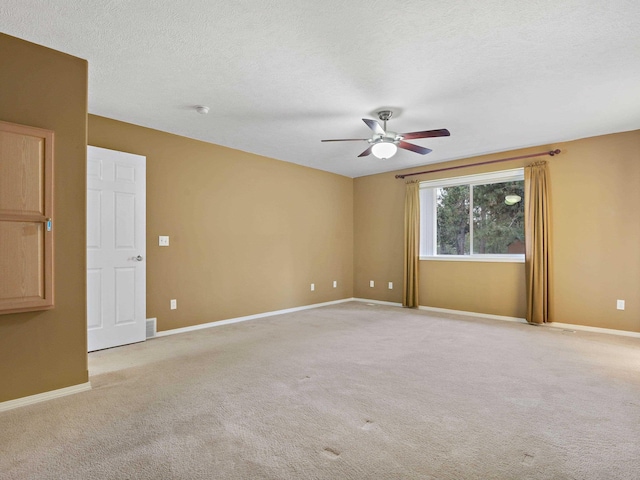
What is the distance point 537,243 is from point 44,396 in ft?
18.7

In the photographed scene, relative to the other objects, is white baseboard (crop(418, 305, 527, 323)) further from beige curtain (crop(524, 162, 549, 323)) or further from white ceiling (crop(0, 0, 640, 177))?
white ceiling (crop(0, 0, 640, 177))

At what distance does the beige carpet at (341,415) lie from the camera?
5.65 feet

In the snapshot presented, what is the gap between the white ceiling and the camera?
7.04 feet

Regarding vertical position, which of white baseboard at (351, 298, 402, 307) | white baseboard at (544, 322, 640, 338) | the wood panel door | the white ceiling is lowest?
white baseboard at (351, 298, 402, 307)

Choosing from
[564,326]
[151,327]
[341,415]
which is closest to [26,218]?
[151,327]

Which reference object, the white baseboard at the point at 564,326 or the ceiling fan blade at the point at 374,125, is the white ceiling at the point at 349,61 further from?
the white baseboard at the point at 564,326

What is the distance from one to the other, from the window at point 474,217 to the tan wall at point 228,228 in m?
1.81

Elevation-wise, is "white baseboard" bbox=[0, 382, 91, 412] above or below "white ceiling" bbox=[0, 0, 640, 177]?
below

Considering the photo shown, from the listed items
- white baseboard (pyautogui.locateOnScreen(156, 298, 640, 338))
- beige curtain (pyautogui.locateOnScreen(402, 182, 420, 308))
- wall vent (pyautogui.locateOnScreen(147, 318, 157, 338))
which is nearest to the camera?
wall vent (pyautogui.locateOnScreen(147, 318, 157, 338))

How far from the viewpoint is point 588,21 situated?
2.20 meters

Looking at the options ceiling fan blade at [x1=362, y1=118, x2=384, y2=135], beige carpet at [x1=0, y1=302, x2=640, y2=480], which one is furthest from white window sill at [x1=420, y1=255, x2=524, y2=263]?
ceiling fan blade at [x1=362, y1=118, x2=384, y2=135]

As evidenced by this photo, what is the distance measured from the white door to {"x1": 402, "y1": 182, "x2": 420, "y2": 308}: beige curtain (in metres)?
4.23

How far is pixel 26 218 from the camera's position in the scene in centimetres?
241

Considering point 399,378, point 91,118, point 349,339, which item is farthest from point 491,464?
point 91,118
